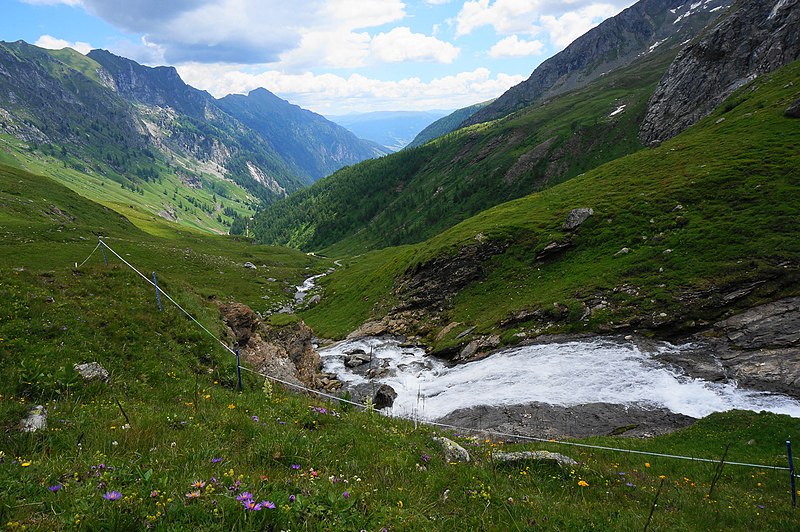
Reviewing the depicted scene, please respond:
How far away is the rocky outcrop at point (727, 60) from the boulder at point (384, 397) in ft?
428

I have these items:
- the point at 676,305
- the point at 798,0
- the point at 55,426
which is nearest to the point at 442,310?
the point at 676,305

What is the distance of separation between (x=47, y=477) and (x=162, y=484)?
1534 mm

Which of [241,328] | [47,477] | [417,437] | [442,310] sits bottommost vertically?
[442,310]

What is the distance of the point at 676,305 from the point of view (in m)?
37.7

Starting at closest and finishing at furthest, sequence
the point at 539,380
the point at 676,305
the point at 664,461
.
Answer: the point at 664,461 < the point at 539,380 < the point at 676,305

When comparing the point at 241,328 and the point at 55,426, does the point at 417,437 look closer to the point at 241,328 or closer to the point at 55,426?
the point at 55,426

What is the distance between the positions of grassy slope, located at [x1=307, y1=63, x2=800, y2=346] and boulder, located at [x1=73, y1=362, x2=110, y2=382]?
3915 cm

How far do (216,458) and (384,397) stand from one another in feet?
103

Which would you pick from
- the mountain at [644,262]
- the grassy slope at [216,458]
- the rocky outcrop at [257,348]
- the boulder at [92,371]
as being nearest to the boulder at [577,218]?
the mountain at [644,262]

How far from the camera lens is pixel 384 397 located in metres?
35.9

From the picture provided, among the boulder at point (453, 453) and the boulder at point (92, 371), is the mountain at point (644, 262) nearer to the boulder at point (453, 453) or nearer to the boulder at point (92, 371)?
the boulder at point (453, 453)

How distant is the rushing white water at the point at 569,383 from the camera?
28.3m

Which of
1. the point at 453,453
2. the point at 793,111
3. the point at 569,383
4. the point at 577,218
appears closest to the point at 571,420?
the point at 569,383

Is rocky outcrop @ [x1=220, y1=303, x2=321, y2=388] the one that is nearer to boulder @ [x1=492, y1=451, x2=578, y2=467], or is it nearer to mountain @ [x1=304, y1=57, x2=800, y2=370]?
boulder @ [x1=492, y1=451, x2=578, y2=467]
